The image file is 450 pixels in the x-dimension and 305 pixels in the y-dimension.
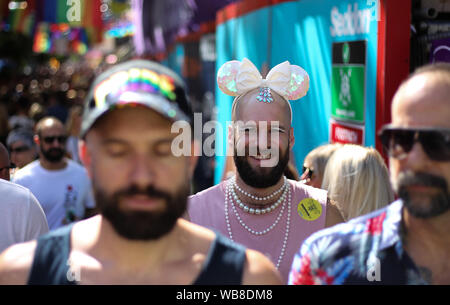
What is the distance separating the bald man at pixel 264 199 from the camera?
3553mm

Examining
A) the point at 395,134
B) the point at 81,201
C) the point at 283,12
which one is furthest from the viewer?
the point at 283,12

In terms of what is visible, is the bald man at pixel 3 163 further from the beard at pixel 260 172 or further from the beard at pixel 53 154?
the beard at pixel 260 172

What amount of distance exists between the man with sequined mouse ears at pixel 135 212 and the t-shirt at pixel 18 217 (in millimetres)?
1286

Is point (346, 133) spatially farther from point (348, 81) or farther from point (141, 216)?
point (141, 216)

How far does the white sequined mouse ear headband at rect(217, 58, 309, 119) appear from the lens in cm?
385

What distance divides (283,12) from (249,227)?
412 centimetres

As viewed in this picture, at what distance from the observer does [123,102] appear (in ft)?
6.55

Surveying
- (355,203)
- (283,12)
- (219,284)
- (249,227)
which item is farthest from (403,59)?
(219,284)

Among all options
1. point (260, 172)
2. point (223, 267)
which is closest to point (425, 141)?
point (223, 267)

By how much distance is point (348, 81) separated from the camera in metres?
5.50

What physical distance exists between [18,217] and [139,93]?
5.53ft

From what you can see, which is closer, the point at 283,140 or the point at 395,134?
the point at 395,134
